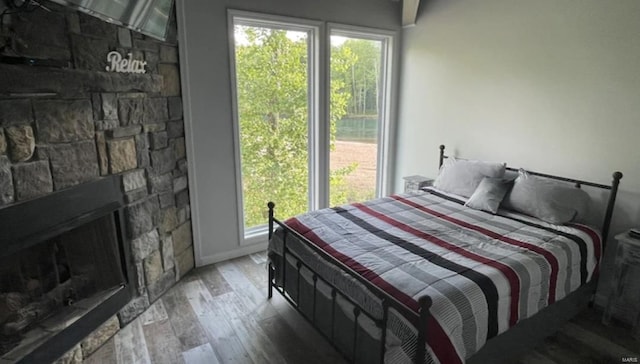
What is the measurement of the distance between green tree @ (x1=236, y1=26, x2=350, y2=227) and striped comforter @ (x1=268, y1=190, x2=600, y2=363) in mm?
1103

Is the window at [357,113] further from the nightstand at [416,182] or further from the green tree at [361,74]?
the nightstand at [416,182]

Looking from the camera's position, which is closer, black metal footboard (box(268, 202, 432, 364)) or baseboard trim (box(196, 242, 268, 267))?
black metal footboard (box(268, 202, 432, 364))

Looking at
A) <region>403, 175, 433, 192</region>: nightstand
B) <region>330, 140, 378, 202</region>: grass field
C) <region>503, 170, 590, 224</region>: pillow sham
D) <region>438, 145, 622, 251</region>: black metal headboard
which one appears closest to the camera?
<region>438, 145, 622, 251</region>: black metal headboard

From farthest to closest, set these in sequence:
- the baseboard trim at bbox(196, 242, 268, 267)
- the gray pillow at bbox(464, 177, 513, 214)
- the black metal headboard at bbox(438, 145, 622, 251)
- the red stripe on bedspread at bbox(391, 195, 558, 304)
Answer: the baseboard trim at bbox(196, 242, 268, 267), the gray pillow at bbox(464, 177, 513, 214), the black metal headboard at bbox(438, 145, 622, 251), the red stripe on bedspread at bbox(391, 195, 558, 304)

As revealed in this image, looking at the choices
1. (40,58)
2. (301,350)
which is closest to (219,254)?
(301,350)

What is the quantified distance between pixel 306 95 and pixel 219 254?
1868 millimetres

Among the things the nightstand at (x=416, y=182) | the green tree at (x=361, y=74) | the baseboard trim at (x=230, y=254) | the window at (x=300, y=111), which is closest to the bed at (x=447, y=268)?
the nightstand at (x=416, y=182)

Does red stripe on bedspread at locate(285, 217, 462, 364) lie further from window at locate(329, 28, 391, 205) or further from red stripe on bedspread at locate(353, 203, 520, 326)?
window at locate(329, 28, 391, 205)

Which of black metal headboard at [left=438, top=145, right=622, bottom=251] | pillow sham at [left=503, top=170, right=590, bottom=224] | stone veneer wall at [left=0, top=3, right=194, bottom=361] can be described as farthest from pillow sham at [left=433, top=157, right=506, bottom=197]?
stone veneer wall at [left=0, top=3, right=194, bottom=361]

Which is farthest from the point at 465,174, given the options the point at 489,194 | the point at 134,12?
the point at 134,12

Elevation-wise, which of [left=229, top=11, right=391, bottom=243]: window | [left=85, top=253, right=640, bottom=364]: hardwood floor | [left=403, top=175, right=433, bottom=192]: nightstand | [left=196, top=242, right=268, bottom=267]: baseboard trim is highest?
[left=229, top=11, right=391, bottom=243]: window

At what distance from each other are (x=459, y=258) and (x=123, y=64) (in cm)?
249

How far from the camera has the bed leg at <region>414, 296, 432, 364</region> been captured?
1.41 m

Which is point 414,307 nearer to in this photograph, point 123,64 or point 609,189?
point 609,189
